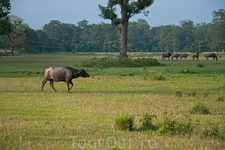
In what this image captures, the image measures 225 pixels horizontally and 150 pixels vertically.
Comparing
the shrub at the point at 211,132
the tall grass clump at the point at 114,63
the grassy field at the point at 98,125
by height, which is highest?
the tall grass clump at the point at 114,63

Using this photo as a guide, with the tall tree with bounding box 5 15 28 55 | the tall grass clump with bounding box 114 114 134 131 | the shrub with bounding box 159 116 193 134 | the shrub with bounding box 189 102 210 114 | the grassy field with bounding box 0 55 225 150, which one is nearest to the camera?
the grassy field with bounding box 0 55 225 150

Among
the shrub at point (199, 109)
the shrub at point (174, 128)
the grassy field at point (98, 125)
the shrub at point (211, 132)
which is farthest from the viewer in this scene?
the shrub at point (199, 109)

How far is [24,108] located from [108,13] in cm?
2852

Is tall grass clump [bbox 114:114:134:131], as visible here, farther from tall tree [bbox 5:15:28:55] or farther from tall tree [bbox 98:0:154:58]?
tall tree [bbox 5:15:28:55]

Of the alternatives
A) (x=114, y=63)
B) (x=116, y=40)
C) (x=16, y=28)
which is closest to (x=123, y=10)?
(x=114, y=63)

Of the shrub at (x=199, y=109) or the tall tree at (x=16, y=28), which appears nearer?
the shrub at (x=199, y=109)

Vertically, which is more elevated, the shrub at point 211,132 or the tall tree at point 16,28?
the tall tree at point 16,28

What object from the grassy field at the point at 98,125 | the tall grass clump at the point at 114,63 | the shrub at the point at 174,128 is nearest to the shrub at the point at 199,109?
the grassy field at the point at 98,125

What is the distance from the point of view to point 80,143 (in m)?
5.63

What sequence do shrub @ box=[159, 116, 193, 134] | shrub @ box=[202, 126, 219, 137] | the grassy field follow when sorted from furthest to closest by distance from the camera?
shrub @ box=[159, 116, 193, 134] → shrub @ box=[202, 126, 219, 137] → the grassy field

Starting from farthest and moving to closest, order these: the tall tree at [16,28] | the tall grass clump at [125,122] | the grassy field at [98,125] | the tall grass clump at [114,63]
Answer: the tall tree at [16,28] < the tall grass clump at [114,63] < the tall grass clump at [125,122] < the grassy field at [98,125]

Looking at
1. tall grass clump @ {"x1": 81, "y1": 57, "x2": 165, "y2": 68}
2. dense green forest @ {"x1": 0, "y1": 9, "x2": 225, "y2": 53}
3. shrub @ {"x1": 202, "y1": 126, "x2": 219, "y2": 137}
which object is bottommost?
shrub @ {"x1": 202, "y1": 126, "x2": 219, "y2": 137}

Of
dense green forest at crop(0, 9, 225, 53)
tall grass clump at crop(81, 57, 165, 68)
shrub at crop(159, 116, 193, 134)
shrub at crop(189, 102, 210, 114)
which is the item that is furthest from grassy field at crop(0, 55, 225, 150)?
dense green forest at crop(0, 9, 225, 53)

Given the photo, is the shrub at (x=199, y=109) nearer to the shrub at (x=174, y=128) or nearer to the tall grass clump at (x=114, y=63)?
the shrub at (x=174, y=128)
